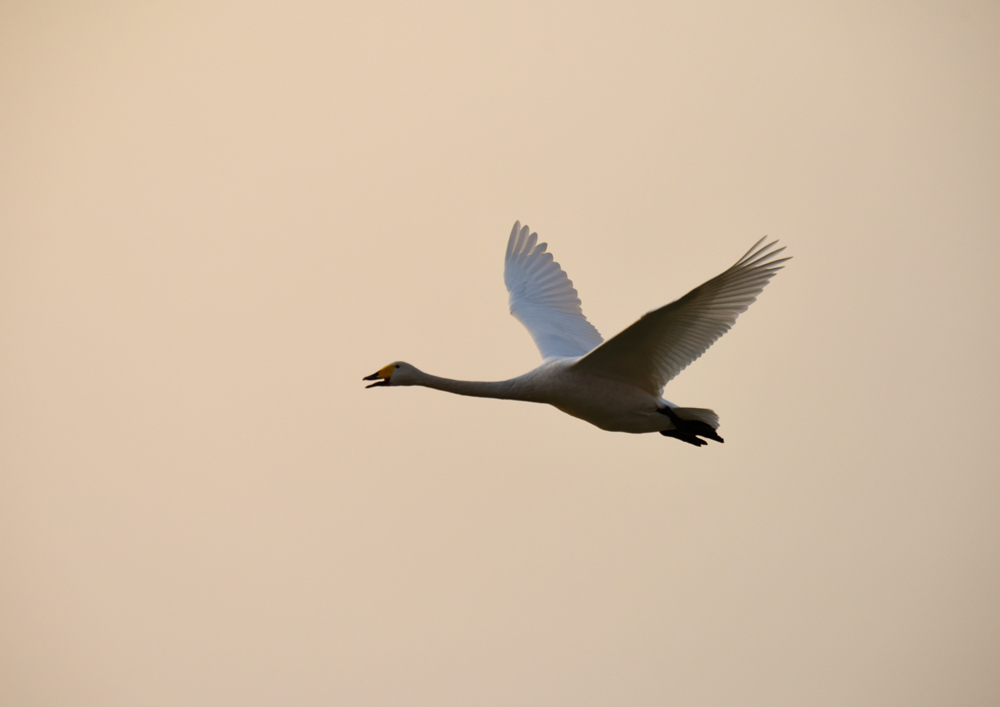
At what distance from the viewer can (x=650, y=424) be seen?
14773mm

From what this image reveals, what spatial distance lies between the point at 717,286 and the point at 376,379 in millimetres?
4587

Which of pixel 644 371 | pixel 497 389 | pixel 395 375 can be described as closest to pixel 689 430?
pixel 644 371

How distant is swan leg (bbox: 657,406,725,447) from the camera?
575 inches

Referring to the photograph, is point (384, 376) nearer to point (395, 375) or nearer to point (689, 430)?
point (395, 375)

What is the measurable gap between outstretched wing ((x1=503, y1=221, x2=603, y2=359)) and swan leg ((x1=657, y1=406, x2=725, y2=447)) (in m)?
2.17

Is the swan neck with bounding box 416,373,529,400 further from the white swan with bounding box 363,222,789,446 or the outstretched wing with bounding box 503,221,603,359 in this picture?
the outstretched wing with bounding box 503,221,603,359

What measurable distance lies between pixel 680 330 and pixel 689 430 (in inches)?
66.5

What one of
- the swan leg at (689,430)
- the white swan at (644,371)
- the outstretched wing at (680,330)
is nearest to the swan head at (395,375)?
the white swan at (644,371)

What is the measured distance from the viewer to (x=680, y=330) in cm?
1375

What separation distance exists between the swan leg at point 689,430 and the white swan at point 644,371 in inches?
0.5

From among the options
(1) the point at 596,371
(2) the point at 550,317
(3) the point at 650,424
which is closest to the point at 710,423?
(3) the point at 650,424

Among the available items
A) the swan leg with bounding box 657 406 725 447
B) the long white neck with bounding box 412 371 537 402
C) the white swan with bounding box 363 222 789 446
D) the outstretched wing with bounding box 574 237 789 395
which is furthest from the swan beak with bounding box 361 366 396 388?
the swan leg with bounding box 657 406 725 447

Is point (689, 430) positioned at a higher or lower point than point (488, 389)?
lower

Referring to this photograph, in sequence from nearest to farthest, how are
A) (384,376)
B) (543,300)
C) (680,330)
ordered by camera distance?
1. (680,330)
2. (384,376)
3. (543,300)
